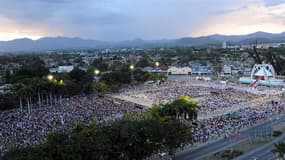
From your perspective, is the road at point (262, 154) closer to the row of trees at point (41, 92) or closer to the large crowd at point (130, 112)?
the large crowd at point (130, 112)

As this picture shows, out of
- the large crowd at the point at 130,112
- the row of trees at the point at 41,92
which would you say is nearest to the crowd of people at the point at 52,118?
the large crowd at the point at 130,112

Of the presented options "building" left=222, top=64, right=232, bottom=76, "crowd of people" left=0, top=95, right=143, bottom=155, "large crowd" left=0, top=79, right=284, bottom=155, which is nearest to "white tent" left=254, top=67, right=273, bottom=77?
"large crowd" left=0, top=79, right=284, bottom=155

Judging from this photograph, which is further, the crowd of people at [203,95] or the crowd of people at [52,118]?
the crowd of people at [203,95]

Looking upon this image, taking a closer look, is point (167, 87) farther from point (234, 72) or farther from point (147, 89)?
point (234, 72)

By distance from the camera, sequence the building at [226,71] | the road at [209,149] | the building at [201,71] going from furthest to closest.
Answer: the building at [201,71] → the building at [226,71] → the road at [209,149]

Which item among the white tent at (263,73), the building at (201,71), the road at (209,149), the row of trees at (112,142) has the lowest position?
the building at (201,71)

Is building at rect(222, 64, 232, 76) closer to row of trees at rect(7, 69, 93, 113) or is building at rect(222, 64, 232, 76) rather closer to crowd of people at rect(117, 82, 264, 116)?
crowd of people at rect(117, 82, 264, 116)

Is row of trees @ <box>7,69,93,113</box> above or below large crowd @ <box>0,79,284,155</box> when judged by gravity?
above
